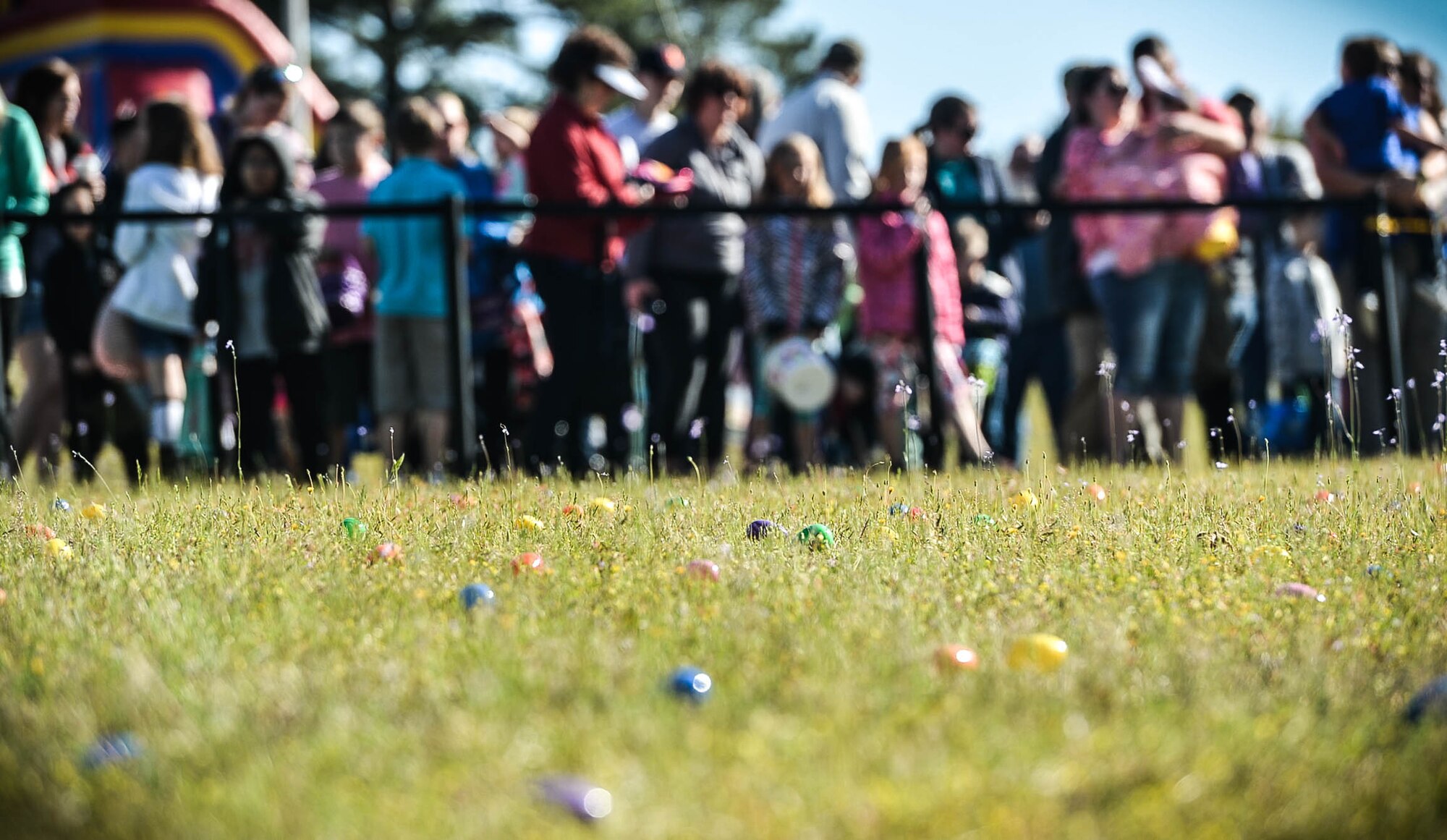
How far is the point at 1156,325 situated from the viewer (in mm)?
7867

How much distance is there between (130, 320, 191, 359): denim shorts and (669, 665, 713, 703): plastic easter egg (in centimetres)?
496

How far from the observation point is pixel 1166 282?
312 inches

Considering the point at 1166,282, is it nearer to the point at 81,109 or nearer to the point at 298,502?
the point at 298,502

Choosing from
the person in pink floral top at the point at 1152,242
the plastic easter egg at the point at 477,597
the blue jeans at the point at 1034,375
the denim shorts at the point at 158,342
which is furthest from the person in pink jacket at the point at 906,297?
the plastic easter egg at the point at 477,597

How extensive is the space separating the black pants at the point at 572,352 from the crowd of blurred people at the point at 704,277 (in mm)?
14

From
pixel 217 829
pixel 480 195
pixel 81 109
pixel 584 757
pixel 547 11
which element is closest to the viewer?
pixel 217 829

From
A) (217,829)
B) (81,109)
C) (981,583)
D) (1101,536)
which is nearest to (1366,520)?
(1101,536)

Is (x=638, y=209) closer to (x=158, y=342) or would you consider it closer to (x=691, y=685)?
(x=158, y=342)

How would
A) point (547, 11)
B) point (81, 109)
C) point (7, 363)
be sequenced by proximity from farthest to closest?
point (547, 11)
point (81, 109)
point (7, 363)

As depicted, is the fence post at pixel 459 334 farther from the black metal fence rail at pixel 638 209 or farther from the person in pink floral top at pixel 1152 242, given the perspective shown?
the person in pink floral top at pixel 1152 242

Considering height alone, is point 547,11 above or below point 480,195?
above

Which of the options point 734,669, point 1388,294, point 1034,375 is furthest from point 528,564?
point 1034,375

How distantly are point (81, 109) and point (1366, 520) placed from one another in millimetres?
12091

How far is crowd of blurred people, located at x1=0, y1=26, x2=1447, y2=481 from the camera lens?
294 inches
